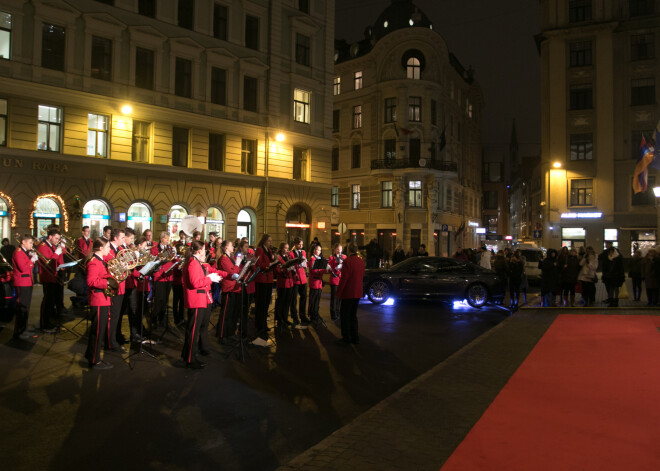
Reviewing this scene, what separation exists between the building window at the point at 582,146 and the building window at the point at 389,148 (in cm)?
1405

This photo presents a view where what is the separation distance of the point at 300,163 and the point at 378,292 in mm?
17095

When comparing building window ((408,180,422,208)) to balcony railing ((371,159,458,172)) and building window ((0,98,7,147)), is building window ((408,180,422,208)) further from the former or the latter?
building window ((0,98,7,147))

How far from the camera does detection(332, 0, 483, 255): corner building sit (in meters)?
44.0

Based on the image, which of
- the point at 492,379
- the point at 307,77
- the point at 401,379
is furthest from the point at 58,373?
the point at 307,77

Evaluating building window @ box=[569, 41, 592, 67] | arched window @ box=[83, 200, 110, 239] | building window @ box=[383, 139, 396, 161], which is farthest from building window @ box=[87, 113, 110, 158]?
building window @ box=[569, 41, 592, 67]

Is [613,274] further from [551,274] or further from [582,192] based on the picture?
[582,192]

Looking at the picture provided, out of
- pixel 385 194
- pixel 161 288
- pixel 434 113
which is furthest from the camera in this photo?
pixel 434 113

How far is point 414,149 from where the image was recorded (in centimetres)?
4459

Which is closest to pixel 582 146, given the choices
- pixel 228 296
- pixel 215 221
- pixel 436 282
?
pixel 215 221

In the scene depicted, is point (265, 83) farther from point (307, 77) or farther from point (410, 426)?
point (410, 426)

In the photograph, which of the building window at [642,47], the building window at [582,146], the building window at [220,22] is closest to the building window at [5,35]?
the building window at [220,22]

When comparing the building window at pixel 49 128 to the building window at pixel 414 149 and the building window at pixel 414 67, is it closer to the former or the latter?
the building window at pixel 414 149

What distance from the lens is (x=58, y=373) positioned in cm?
759

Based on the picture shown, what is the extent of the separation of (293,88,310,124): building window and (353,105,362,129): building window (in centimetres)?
1526
